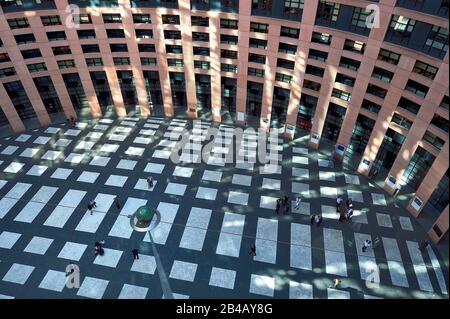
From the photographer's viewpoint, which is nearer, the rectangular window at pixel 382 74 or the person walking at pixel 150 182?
the rectangular window at pixel 382 74

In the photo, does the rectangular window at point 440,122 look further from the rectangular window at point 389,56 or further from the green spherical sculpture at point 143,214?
the green spherical sculpture at point 143,214

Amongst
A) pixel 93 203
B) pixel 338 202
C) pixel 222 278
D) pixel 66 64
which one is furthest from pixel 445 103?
pixel 66 64

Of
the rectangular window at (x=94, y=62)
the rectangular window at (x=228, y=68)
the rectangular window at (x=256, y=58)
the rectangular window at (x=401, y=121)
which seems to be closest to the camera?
the rectangular window at (x=401, y=121)

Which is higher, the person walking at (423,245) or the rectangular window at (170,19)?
the rectangular window at (170,19)

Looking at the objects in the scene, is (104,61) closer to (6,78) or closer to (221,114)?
(6,78)

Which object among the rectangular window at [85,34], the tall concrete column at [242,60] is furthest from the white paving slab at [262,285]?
the rectangular window at [85,34]

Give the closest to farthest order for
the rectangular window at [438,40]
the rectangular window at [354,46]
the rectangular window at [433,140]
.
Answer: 1. the rectangular window at [438,40]
2. the rectangular window at [433,140]
3. the rectangular window at [354,46]
